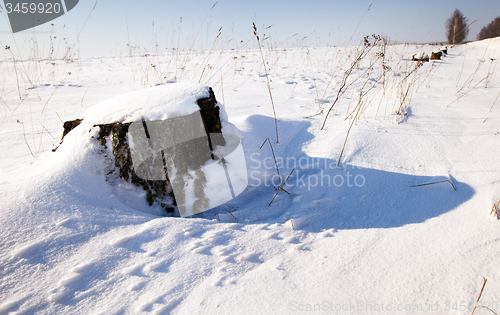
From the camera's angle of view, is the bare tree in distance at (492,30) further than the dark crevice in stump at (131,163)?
Yes

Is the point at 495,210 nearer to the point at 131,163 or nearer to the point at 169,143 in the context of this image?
the point at 169,143

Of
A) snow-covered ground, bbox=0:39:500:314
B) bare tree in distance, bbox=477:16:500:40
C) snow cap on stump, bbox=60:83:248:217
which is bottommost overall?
snow-covered ground, bbox=0:39:500:314

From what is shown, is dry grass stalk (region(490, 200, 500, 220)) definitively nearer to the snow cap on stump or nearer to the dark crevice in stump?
the snow cap on stump

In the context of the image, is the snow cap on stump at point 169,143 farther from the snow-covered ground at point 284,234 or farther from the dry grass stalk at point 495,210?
the dry grass stalk at point 495,210

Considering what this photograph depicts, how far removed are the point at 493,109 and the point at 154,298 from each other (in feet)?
10.8

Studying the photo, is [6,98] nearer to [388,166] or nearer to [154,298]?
[154,298]

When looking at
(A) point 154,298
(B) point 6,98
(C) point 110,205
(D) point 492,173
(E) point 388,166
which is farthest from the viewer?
(B) point 6,98

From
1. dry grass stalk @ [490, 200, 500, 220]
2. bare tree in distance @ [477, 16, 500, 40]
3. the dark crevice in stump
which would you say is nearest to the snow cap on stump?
the dark crevice in stump

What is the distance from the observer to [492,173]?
1459mm

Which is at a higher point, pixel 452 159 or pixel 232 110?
pixel 232 110

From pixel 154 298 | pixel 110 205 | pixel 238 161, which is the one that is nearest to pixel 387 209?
pixel 238 161

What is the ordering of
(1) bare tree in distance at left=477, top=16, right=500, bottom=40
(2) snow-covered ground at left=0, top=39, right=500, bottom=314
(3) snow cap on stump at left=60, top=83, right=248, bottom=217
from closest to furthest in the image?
(2) snow-covered ground at left=0, top=39, right=500, bottom=314
(3) snow cap on stump at left=60, top=83, right=248, bottom=217
(1) bare tree in distance at left=477, top=16, right=500, bottom=40

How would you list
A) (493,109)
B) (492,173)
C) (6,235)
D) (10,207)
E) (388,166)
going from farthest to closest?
(493,109) → (388,166) → (492,173) → (10,207) → (6,235)

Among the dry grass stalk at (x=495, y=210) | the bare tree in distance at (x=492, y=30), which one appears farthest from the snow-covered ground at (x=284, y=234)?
the bare tree in distance at (x=492, y=30)
